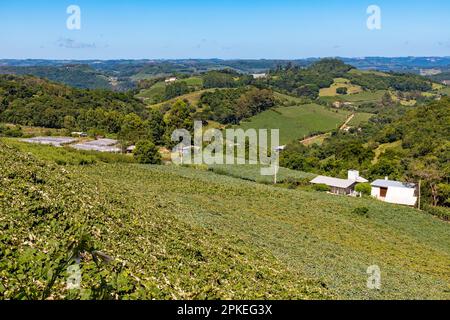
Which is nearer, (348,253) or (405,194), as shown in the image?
(348,253)

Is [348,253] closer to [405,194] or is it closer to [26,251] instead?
[26,251]

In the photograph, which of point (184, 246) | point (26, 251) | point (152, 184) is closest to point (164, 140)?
Answer: point (152, 184)

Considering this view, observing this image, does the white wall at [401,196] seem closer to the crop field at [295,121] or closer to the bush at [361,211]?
the bush at [361,211]

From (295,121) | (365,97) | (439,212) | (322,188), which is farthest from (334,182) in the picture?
(365,97)

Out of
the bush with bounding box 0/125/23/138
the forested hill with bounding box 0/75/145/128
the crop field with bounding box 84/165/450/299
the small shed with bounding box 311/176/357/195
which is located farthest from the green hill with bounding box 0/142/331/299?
the forested hill with bounding box 0/75/145/128

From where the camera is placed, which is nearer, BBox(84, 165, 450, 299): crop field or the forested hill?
BBox(84, 165, 450, 299): crop field

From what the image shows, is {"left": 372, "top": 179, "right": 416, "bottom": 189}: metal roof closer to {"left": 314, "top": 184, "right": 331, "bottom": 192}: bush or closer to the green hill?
{"left": 314, "top": 184, "right": 331, "bottom": 192}: bush
